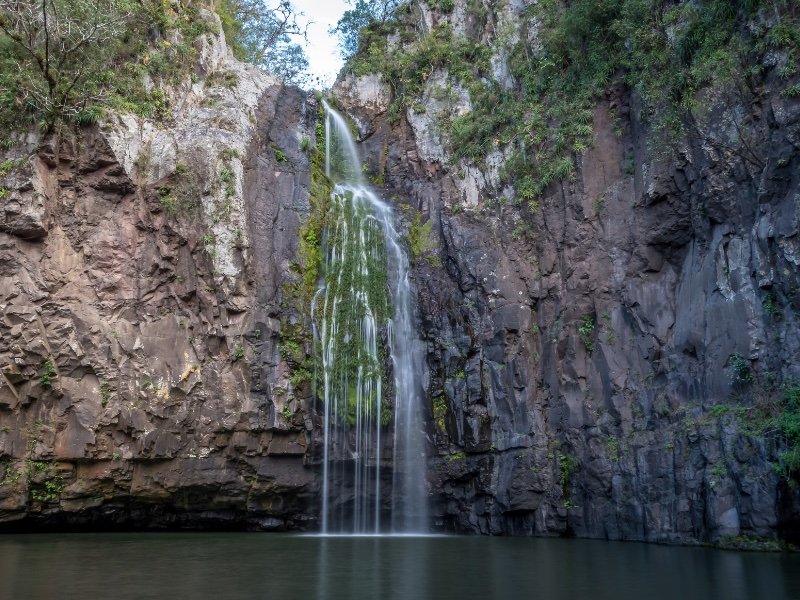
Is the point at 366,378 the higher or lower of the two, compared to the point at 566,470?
higher

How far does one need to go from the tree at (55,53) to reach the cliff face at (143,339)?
1094mm

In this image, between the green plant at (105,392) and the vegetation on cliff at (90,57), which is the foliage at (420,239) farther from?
the green plant at (105,392)

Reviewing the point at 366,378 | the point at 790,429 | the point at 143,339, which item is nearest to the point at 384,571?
the point at 790,429

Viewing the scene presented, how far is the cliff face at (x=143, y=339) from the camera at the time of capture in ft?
50.0

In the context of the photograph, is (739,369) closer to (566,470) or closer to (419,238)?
(566,470)

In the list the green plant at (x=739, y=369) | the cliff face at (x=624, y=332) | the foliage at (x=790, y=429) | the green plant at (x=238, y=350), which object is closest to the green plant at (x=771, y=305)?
the cliff face at (x=624, y=332)

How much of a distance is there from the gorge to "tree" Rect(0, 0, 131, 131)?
0.95 m

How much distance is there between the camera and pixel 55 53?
1758 centimetres

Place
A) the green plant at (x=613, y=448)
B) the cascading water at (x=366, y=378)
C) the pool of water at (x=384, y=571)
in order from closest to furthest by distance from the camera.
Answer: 1. the pool of water at (x=384, y=571)
2. the green plant at (x=613, y=448)
3. the cascading water at (x=366, y=378)

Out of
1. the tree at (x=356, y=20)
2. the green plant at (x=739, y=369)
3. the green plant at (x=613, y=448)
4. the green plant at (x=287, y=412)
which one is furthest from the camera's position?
the tree at (x=356, y=20)

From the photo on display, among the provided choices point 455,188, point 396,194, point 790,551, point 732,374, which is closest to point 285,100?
point 396,194

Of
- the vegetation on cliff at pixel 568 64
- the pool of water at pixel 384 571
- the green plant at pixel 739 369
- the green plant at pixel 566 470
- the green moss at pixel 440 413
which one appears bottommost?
the pool of water at pixel 384 571

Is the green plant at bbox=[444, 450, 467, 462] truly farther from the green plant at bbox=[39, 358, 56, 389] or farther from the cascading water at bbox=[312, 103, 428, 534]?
A: the green plant at bbox=[39, 358, 56, 389]

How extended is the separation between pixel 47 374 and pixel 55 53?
881cm
